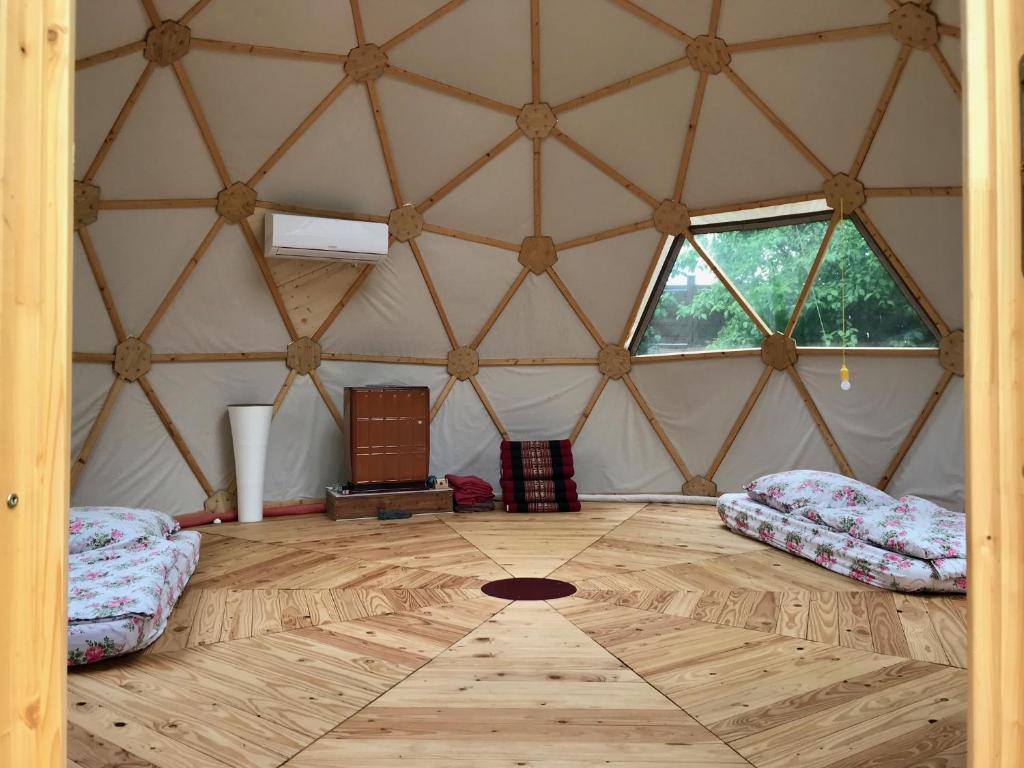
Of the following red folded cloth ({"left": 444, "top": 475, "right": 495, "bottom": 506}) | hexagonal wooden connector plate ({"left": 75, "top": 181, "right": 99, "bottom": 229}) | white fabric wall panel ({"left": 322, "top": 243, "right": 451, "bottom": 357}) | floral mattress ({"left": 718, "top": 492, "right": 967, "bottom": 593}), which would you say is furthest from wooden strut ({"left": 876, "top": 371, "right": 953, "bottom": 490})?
hexagonal wooden connector plate ({"left": 75, "top": 181, "right": 99, "bottom": 229})

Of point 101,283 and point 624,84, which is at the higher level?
point 624,84

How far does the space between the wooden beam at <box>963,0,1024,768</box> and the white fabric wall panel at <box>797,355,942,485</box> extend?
512cm

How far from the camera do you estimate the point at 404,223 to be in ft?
21.9

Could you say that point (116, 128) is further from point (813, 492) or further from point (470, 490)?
point (813, 492)

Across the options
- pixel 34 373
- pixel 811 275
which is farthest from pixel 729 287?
pixel 34 373

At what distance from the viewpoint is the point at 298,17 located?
5855 mm

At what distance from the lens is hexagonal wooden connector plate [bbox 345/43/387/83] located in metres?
6.17

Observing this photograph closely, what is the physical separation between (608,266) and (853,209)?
196 centimetres

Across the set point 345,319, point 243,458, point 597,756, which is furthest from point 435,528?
point 597,756

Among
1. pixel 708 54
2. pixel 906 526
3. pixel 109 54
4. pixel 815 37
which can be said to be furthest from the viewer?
pixel 708 54

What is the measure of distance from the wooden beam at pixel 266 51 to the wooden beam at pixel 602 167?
1.78 metres

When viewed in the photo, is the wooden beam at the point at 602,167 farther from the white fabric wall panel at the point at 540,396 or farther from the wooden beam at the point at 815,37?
the white fabric wall panel at the point at 540,396

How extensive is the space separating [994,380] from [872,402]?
17.1 feet

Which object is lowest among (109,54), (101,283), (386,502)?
(386,502)
